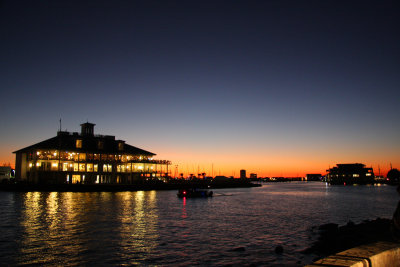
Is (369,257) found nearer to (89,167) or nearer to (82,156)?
(82,156)

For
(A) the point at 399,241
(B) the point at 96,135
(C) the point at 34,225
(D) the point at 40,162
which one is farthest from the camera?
(B) the point at 96,135

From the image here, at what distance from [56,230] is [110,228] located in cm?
493

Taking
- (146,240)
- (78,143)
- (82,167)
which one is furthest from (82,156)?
(146,240)

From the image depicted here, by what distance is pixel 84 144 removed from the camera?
93.8 meters

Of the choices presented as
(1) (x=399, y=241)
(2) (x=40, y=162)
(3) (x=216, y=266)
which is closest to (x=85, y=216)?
(3) (x=216, y=266)

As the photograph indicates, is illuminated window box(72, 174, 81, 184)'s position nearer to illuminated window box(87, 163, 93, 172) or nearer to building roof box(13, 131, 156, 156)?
illuminated window box(87, 163, 93, 172)

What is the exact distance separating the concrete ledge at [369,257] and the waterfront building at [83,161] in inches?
3565

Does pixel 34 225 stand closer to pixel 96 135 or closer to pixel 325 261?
pixel 325 261

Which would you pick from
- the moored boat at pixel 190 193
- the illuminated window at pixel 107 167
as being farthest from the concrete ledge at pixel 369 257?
the illuminated window at pixel 107 167

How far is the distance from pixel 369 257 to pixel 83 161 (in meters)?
Result: 93.8

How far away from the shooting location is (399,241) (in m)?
5.14

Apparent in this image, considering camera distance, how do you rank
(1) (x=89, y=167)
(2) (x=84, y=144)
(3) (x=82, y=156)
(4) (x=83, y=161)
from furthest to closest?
(2) (x=84, y=144) → (1) (x=89, y=167) → (3) (x=82, y=156) → (4) (x=83, y=161)

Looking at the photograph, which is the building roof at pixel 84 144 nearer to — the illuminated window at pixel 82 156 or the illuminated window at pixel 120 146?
the illuminated window at pixel 120 146

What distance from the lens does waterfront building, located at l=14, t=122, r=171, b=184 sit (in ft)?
277
